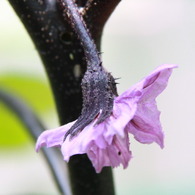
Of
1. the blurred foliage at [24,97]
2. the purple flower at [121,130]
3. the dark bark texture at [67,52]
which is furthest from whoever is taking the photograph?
the blurred foliage at [24,97]

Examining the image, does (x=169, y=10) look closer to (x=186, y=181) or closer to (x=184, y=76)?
(x=184, y=76)

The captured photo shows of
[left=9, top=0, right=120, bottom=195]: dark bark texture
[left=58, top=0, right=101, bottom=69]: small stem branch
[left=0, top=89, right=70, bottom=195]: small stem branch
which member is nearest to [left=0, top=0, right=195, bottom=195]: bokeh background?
[left=0, top=89, right=70, bottom=195]: small stem branch

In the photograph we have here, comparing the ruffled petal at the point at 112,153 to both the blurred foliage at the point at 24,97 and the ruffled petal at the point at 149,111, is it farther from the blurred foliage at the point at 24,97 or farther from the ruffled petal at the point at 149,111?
the blurred foliage at the point at 24,97

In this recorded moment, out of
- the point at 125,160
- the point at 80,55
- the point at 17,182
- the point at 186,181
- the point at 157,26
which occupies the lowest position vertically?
the point at 186,181

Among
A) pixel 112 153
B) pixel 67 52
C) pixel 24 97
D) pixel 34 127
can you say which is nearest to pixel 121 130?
pixel 112 153

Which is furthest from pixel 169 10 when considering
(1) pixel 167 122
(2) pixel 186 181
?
(2) pixel 186 181

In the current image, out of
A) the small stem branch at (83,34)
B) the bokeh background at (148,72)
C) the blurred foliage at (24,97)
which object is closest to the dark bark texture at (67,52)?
the small stem branch at (83,34)

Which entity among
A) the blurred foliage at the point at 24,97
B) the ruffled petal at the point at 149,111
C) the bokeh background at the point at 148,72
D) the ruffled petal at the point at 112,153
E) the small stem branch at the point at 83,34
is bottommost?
the bokeh background at the point at 148,72
